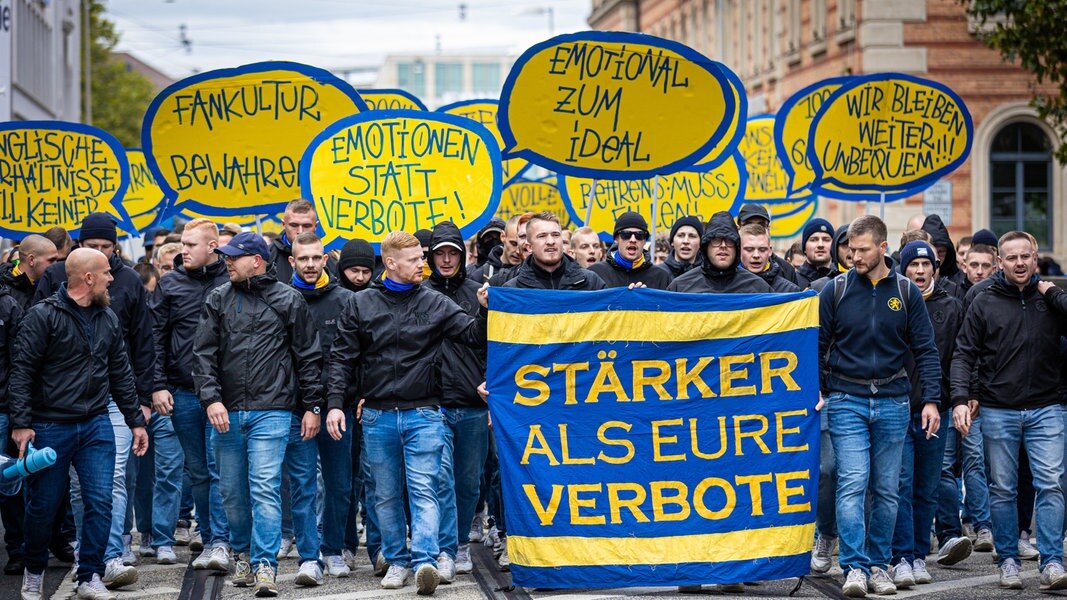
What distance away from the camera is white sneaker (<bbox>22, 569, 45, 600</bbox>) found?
361 inches

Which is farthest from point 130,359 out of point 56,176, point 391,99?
point 391,99

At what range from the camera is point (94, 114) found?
219 feet

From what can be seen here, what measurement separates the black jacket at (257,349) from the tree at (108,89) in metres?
57.0

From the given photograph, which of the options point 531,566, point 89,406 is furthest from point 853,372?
point 89,406

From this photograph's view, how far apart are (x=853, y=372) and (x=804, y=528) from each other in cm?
91

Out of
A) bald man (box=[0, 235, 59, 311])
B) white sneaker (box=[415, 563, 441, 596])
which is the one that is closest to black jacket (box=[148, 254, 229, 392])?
bald man (box=[0, 235, 59, 311])

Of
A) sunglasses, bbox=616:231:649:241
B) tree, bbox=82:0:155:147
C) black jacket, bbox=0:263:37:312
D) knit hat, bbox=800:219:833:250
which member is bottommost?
black jacket, bbox=0:263:37:312

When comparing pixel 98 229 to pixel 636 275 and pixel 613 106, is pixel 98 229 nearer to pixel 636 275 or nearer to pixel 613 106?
pixel 636 275

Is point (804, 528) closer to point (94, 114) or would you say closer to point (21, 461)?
point (21, 461)

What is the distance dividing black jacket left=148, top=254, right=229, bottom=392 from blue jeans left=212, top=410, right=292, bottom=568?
1036mm

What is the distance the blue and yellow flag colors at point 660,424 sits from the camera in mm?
8922

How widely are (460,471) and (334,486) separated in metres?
0.80

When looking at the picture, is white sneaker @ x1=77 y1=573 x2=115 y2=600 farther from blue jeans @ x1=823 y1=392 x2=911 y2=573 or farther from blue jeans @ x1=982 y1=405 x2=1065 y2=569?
blue jeans @ x1=982 y1=405 x2=1065 y2=569

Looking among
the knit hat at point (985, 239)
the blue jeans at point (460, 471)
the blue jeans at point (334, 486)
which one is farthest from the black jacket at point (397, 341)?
the knit hat at point (985, 239)
